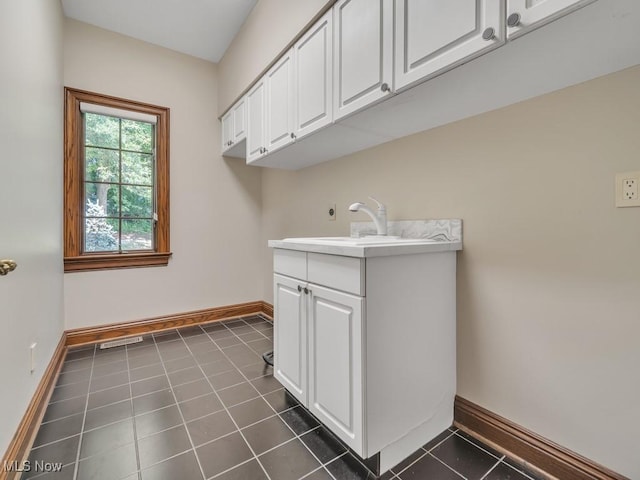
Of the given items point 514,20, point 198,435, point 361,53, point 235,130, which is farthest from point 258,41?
point 198,435

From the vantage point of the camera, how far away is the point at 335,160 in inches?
88.7

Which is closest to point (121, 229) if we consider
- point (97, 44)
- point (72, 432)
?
point (97, 44)

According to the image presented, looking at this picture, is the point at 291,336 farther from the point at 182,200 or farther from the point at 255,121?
the point at 182,200

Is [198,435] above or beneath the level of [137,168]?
beneath

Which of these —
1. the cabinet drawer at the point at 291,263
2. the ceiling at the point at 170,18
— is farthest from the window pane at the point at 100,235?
the cabinet drawer at the point at 291,263

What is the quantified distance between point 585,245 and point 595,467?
2.56ft

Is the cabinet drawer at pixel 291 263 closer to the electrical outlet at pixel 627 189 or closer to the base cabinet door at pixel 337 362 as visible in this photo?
the base cabinet door at pixel 337 362

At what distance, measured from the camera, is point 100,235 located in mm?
2623

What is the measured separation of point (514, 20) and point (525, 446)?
1.53m

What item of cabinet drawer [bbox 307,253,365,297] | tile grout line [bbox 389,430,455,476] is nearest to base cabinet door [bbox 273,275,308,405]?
cabinet drawer [bbox 307,253,365,297]

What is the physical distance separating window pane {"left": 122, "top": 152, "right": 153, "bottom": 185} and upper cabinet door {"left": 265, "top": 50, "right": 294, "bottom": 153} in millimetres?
1417

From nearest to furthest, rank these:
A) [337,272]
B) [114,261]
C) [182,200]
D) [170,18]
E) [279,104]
→ [337,272] → [279,104] → [170,18] → [114,261] → [182,200]

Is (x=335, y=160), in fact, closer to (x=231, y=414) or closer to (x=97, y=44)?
(x=231, y=414)

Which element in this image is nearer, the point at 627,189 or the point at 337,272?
the point at 627,189
